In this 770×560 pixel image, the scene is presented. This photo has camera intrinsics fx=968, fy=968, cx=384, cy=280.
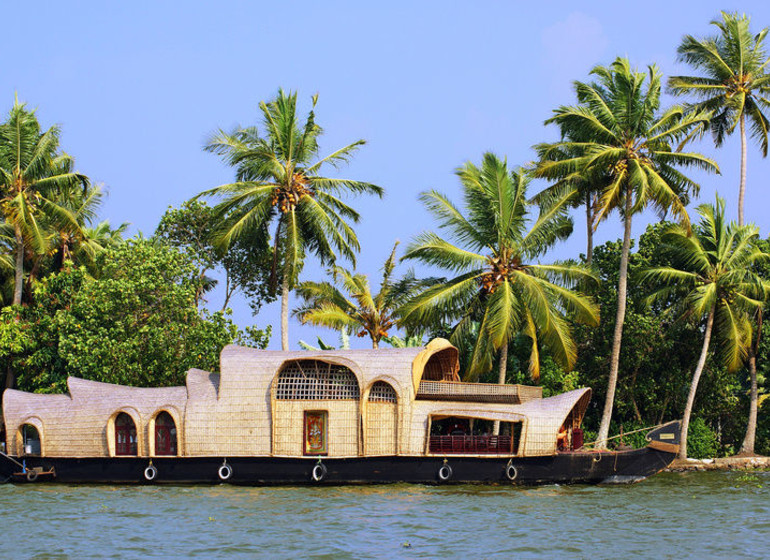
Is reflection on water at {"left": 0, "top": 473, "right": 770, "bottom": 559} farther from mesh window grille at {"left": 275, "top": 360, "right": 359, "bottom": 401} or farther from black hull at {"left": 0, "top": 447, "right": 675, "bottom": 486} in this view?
mesh window grille at {"left": 275, "top": 360, "right": 359, "bottom": 401}

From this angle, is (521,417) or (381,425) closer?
(521,417)

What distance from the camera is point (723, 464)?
28672 millimetres

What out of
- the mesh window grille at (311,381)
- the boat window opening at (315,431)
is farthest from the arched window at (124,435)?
the boat window opening at (315,431)

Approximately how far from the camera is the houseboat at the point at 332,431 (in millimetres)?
21578

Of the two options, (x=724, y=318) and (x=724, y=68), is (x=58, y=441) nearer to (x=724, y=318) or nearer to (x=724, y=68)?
(x=724, y=318)

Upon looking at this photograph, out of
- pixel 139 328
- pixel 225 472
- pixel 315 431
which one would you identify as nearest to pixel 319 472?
pixel 315 431

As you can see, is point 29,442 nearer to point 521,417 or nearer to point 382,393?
point 382,393

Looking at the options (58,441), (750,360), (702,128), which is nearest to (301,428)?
(58,441)

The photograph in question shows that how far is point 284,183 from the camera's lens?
29.6 metres

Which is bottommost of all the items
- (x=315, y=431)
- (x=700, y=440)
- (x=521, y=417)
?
(x=700, y=440)

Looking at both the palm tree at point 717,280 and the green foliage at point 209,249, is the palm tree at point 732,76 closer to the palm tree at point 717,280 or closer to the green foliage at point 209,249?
the palm tree at point 717,280

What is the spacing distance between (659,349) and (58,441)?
1793 cm

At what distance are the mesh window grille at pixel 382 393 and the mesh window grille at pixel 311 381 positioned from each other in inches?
23.2

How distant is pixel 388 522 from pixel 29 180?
18.7 metres
